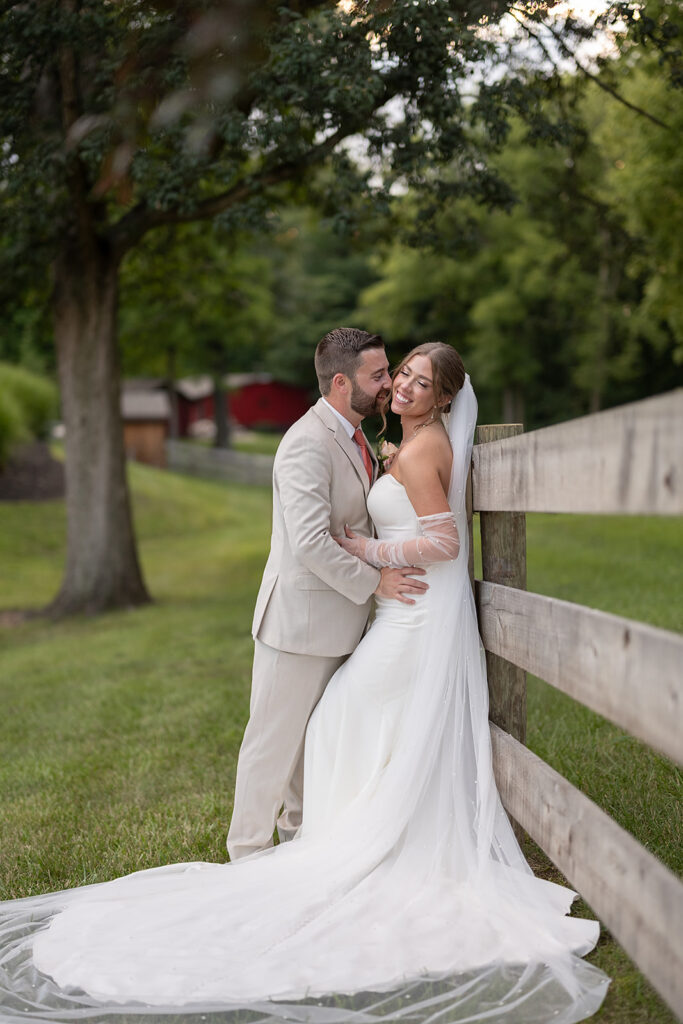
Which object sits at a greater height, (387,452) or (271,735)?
(387,452)

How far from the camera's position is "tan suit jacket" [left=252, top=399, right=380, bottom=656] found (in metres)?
4.21

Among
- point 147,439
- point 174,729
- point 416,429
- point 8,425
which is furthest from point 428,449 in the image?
point 147,439

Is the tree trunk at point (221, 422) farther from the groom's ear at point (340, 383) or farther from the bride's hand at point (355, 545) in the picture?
the bride's hand at point (355, 545)

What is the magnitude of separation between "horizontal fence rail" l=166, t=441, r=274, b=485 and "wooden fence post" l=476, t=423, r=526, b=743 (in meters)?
37.5

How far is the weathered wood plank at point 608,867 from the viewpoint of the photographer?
2.54 metres

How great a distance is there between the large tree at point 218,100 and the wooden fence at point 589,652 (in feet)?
14.8

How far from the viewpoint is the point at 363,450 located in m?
4.61

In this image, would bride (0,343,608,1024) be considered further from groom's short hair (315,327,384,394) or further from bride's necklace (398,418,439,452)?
→ groom's short hair (315,327,384,394)

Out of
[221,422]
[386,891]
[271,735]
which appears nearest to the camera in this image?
[386,891]

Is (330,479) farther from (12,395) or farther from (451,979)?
(12,395)

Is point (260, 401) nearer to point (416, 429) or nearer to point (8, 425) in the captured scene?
point (8, 425)

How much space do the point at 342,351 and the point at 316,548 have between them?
2.88 ft

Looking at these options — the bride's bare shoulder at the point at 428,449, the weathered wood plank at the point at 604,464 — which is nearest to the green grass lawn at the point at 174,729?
the weathered wood plank at the point at 604,464

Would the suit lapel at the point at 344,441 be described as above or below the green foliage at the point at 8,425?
below
